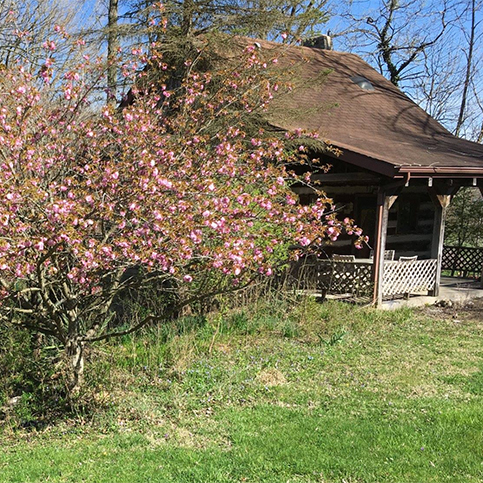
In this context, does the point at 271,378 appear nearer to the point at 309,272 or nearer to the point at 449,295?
the point at 309,272

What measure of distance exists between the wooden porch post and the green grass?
192 centimetres

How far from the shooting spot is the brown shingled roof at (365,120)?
1111cm

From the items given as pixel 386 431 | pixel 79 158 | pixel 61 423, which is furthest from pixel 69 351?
pixel 386 431

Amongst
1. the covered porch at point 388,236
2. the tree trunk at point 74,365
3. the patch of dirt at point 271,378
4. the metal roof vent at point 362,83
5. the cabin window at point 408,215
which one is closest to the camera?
the tree trunk at point 74,365

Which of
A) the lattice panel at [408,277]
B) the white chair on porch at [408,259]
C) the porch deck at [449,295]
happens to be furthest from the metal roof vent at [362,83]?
the lattice panel at [408,277]

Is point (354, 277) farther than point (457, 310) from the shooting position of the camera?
No

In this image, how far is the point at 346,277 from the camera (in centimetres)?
1151

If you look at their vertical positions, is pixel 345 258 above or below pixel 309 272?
above

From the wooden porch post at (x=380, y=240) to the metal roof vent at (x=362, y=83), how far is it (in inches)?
260

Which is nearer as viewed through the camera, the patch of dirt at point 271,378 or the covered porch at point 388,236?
the patch of dirt at point 271,378

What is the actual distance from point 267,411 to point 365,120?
10.2 m

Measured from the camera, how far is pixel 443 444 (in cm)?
507

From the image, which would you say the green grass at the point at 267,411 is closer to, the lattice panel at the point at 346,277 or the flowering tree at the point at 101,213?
the flowering tree at the point at 101,213

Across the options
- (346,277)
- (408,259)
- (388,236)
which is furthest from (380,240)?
(388,236)
